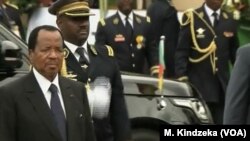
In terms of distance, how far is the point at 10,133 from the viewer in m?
6.00

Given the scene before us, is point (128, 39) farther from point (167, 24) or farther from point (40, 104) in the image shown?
point (40, 104)

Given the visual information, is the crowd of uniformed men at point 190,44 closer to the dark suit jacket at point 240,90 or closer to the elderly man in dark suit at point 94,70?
the elderly man in dark suit at point 94,70

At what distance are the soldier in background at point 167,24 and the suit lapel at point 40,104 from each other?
8.28m

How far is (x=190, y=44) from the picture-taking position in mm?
12531

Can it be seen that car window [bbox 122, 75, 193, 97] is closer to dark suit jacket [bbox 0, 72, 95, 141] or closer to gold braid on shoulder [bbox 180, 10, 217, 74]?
gold braid on shoulder [bbox 180, 10, 217, 74]

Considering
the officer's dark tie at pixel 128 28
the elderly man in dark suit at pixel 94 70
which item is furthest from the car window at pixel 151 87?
the elderly man in dark suit at pixel 94 70

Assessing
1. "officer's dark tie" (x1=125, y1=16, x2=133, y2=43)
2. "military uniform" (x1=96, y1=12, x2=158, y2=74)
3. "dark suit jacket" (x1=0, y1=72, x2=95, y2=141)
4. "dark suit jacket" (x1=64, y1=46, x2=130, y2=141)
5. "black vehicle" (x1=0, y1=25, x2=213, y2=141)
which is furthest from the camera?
"officer's dark tie" (x1=125, y1=16, x2=133, y2=43)

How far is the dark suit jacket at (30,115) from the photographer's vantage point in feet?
19.7

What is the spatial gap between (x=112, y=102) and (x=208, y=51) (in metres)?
5.20

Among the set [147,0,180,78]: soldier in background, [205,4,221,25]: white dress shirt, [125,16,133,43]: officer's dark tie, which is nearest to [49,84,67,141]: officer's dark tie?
[205,4,221,25]: white dress shirt

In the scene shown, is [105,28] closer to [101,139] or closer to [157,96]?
[157,96]

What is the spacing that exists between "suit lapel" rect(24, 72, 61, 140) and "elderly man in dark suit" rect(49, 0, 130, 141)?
3.52ft

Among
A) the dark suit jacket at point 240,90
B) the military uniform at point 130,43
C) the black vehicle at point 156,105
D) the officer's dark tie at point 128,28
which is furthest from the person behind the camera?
the officer's dark tie at point 128,28

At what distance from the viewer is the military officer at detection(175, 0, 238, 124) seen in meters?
12.5
